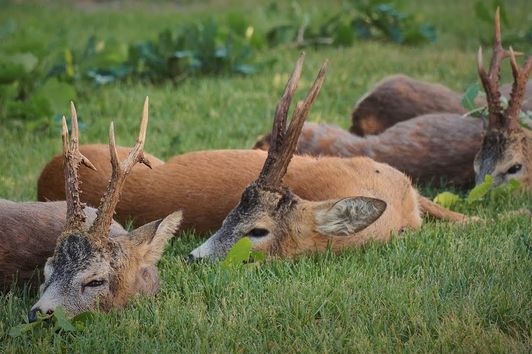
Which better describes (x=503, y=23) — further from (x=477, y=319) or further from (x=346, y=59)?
(x=477, y=319)

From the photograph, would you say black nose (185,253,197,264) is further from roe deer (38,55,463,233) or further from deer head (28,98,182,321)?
roe deer (38,55,463,233)

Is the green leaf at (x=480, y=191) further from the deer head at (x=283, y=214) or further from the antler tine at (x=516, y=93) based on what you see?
the deer head at (x=283, y=214)

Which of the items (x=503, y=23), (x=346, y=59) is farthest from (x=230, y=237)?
(x=503, y=23)

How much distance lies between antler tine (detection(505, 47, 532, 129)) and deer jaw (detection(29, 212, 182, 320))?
3.04m

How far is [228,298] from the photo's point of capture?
5230 mm

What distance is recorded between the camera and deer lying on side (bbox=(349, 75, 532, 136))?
889 centimetres

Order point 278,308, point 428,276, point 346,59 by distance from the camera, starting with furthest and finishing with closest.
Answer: point 346,59 → point 428,276 → point 278,308

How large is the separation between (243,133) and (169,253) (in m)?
3.04

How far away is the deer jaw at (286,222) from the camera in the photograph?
5680mm

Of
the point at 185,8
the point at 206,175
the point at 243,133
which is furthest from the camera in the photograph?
the point at 185,8

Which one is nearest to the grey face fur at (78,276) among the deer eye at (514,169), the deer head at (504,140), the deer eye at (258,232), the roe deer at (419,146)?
the deer eye at (258,232)

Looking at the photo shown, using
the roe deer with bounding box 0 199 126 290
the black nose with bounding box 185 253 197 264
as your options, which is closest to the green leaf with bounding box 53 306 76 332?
the roe deer with bounding box 0 199 126 290

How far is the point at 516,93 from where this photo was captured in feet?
23.6

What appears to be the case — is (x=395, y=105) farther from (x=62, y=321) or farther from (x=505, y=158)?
(x=62, y=321)
